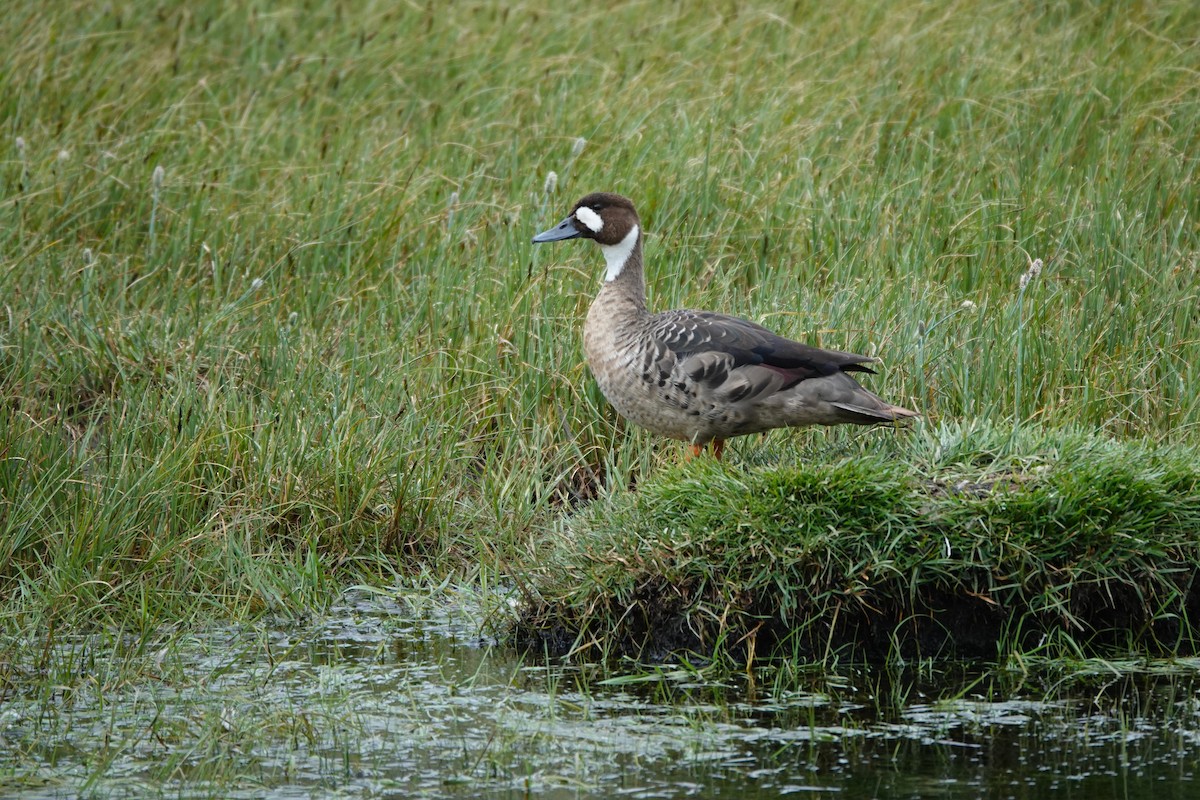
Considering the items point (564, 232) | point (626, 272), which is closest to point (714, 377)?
point (626, 272)

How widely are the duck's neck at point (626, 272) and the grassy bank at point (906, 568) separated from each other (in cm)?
146

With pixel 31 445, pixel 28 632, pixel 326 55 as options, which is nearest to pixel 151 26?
pixel 326 55

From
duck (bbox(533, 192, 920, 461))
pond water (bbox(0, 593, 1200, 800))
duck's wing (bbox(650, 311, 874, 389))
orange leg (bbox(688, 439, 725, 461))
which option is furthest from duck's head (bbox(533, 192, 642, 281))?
pond water (bbox(0, 593, 1200, 800))

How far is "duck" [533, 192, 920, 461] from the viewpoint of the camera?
554cm

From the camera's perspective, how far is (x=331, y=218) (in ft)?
25.6

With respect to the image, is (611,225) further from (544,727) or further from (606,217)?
(544,727)

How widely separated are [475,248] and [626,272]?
1.39m

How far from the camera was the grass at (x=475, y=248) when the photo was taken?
18.8 feet

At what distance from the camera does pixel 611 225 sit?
6.50 meters

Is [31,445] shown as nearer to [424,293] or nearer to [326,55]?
[424,293]

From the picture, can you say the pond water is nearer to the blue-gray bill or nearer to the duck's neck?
the duck's neck

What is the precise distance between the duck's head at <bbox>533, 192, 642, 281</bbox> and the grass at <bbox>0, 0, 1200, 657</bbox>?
1.48ft

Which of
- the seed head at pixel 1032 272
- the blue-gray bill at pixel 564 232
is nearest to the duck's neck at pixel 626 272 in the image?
the blue-gray bill at pixel 564 232

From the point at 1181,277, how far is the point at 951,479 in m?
2.67
